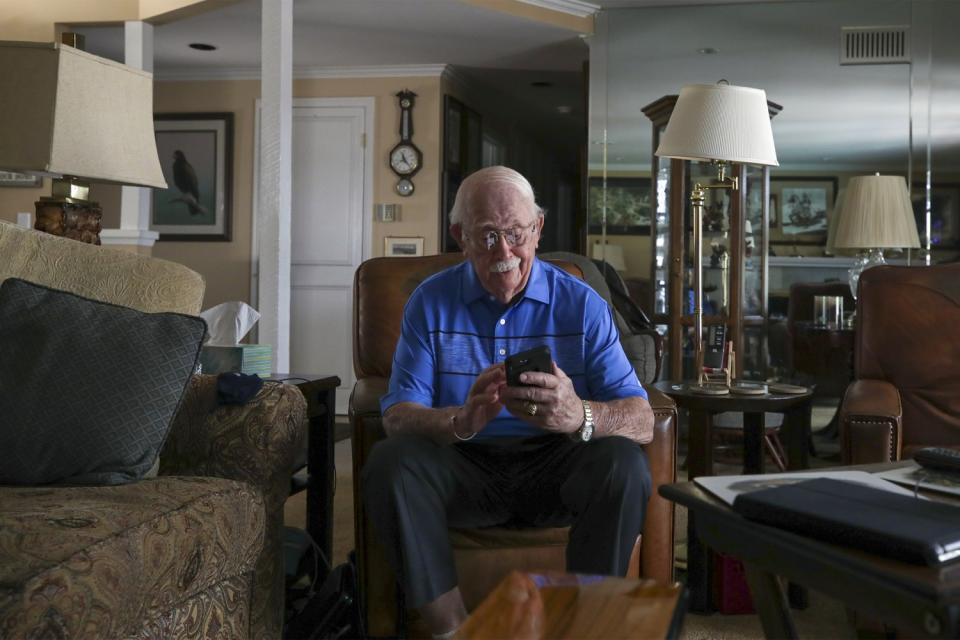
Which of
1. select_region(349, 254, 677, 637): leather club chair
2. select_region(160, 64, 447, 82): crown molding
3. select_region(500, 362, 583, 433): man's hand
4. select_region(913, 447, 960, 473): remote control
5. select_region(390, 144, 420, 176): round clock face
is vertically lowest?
select_region(349, 254, 677, 637): leather club chair

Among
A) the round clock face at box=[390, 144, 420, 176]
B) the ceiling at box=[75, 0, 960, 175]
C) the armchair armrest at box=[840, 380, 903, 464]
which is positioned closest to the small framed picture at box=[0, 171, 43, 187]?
the ceiling at box=[75, 0, 960, 175]

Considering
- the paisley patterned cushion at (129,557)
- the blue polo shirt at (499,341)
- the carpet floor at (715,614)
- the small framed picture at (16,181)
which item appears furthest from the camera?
the small framed picture at (16,181)

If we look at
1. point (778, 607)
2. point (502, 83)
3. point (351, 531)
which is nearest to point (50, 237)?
point (351, 531)

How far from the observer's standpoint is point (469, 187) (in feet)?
6.97

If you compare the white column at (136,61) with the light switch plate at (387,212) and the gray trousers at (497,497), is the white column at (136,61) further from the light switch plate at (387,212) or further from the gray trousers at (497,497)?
the gray trousers at (497,497)

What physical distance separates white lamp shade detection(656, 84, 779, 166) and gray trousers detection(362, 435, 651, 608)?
1186 mm

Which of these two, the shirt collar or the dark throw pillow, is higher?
the shirt collar

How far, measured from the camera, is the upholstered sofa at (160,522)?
1.34m

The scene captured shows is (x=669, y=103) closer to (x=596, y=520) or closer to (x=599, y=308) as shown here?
(x=599, y=308)

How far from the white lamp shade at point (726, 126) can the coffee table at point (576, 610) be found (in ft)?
6.05

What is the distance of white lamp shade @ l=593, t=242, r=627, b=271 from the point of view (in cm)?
553

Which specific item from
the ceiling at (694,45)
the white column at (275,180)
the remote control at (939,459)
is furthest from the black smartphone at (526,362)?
the ceiling at (694,45)

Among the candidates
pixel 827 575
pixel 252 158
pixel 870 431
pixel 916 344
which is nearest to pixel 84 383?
pixel 827 575

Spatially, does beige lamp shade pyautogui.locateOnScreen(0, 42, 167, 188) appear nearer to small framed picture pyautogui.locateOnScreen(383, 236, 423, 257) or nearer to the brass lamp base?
the brass lamp base
